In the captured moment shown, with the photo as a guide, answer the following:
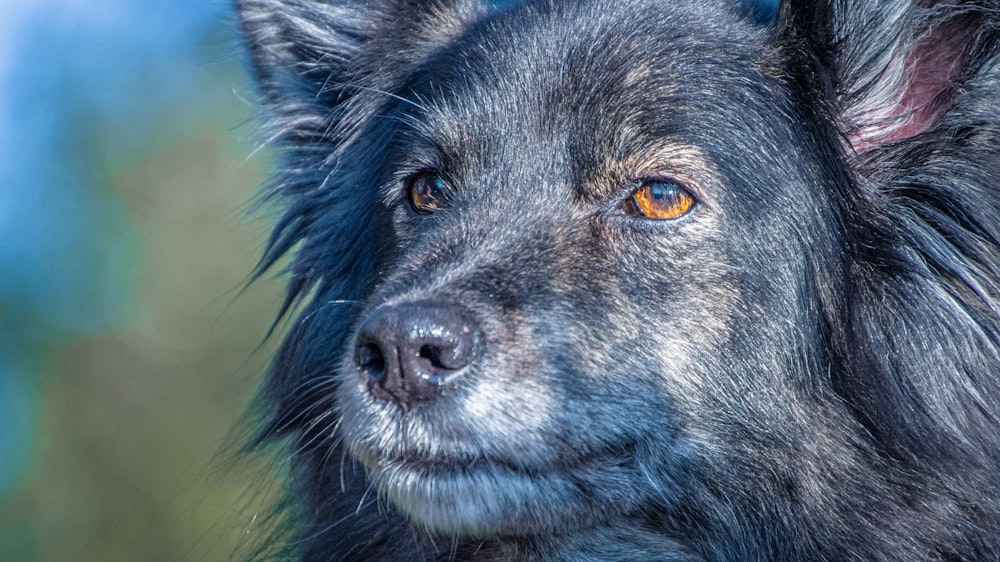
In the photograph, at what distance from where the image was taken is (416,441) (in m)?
3.52

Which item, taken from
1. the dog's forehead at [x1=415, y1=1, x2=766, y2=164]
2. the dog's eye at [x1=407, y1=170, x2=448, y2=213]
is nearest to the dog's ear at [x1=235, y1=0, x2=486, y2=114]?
the dog's forehead at [x1=415, y1=1, x2=766, y2=164]

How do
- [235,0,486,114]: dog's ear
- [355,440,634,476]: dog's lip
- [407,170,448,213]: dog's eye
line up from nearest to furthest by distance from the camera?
[355,440,634,476]: dog's lip < [407,170,448,213]: dog's eye < [235,0,486,114]: dog's ear

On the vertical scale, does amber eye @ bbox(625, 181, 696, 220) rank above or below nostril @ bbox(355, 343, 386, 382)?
above

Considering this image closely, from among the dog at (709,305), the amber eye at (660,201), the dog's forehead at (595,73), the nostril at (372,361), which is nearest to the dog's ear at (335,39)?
the dog's forehead at (595,73)

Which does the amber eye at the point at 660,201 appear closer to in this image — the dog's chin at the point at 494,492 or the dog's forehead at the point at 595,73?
the dog's forehead at the point at 595,73

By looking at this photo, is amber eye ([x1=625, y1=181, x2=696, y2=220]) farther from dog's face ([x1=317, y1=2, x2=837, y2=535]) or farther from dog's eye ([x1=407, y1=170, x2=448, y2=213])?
dog's eye ([x1=407, y1=170, x2=448, y2=213])

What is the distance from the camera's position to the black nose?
3.40m

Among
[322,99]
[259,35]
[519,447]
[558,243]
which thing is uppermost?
[259,35]

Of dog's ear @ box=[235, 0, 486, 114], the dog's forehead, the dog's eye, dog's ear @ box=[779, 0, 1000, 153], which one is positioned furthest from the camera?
dog's ear @ box=[235, 0, 486, 114]

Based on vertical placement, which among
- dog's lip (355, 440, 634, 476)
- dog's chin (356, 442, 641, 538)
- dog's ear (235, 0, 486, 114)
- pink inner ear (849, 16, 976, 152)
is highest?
dog's ear (235, 0, 486, 114)

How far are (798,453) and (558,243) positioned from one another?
3.69ft

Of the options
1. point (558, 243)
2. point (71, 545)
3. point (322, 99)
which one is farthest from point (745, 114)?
point (71, 545)

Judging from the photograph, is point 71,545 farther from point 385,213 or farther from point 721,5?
point 721,5

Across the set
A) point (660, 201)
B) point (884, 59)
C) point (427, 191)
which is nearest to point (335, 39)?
point (427, 191)
